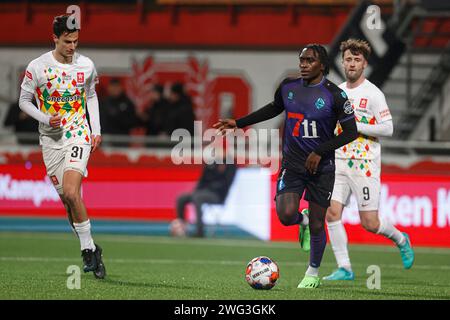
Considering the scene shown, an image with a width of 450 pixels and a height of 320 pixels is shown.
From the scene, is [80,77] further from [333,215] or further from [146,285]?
[333,215]

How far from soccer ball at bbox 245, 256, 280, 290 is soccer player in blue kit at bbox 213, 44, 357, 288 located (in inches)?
18.9

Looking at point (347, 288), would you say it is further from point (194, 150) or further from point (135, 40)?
point (135, 40)

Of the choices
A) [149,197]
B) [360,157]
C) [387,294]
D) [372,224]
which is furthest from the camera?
[149,197]

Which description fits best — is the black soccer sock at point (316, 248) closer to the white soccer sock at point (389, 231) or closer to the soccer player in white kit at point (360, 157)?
the soccer player in white kit at point (360, 157)

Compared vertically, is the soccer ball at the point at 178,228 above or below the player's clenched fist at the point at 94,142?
below

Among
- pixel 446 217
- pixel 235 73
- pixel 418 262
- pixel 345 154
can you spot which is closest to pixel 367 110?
pixel 345 154

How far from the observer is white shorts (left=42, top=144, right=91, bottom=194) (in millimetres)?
10328

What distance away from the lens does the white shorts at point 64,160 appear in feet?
33.9

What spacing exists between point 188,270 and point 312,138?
2.86 m

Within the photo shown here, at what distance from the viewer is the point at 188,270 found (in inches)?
473

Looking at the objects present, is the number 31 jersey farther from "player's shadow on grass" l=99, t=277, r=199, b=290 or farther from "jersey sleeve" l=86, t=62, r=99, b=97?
"player's shadow on grass" l=99, t=277, r=199, b=290

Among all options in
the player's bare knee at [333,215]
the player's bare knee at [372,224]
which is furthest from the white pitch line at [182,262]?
the player's bare knee at [333,215]

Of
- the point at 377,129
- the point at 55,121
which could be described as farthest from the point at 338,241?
the point at 55,121

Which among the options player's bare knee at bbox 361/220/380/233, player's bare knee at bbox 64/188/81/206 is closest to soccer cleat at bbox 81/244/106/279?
player's bare knee at bbox 64/188/81/206
